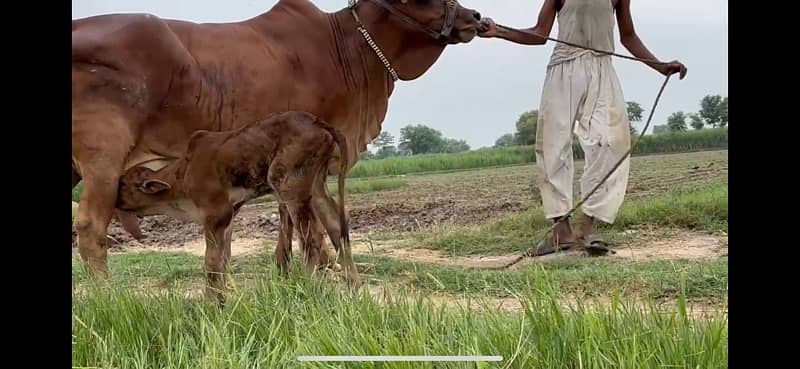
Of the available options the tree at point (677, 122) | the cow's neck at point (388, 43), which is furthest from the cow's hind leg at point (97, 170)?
the tree at point (677, 122)

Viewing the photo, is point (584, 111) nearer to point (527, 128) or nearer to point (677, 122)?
point (527, 128)

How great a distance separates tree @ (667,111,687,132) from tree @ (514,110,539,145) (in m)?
0.60

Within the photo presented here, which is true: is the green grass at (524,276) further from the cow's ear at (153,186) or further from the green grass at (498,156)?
the green grass at (498,156)

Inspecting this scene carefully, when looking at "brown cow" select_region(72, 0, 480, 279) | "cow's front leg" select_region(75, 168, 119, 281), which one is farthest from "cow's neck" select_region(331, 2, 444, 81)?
"cow's front leg" select_region(75, 168, 119, 281)

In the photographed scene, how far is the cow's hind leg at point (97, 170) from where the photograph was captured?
10.1 feet

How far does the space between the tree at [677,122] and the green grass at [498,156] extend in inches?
1.7

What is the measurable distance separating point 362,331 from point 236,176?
2.97 feet

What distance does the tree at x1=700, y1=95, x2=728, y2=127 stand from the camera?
11.0 ft

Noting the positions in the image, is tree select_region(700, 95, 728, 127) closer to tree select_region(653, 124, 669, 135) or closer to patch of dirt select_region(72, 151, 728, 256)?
tree select_region(653, 124, 669, 135)

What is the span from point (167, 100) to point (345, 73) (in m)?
0.78

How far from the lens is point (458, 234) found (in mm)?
4012

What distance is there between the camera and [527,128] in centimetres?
381

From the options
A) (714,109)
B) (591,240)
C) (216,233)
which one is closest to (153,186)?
(216,233)
